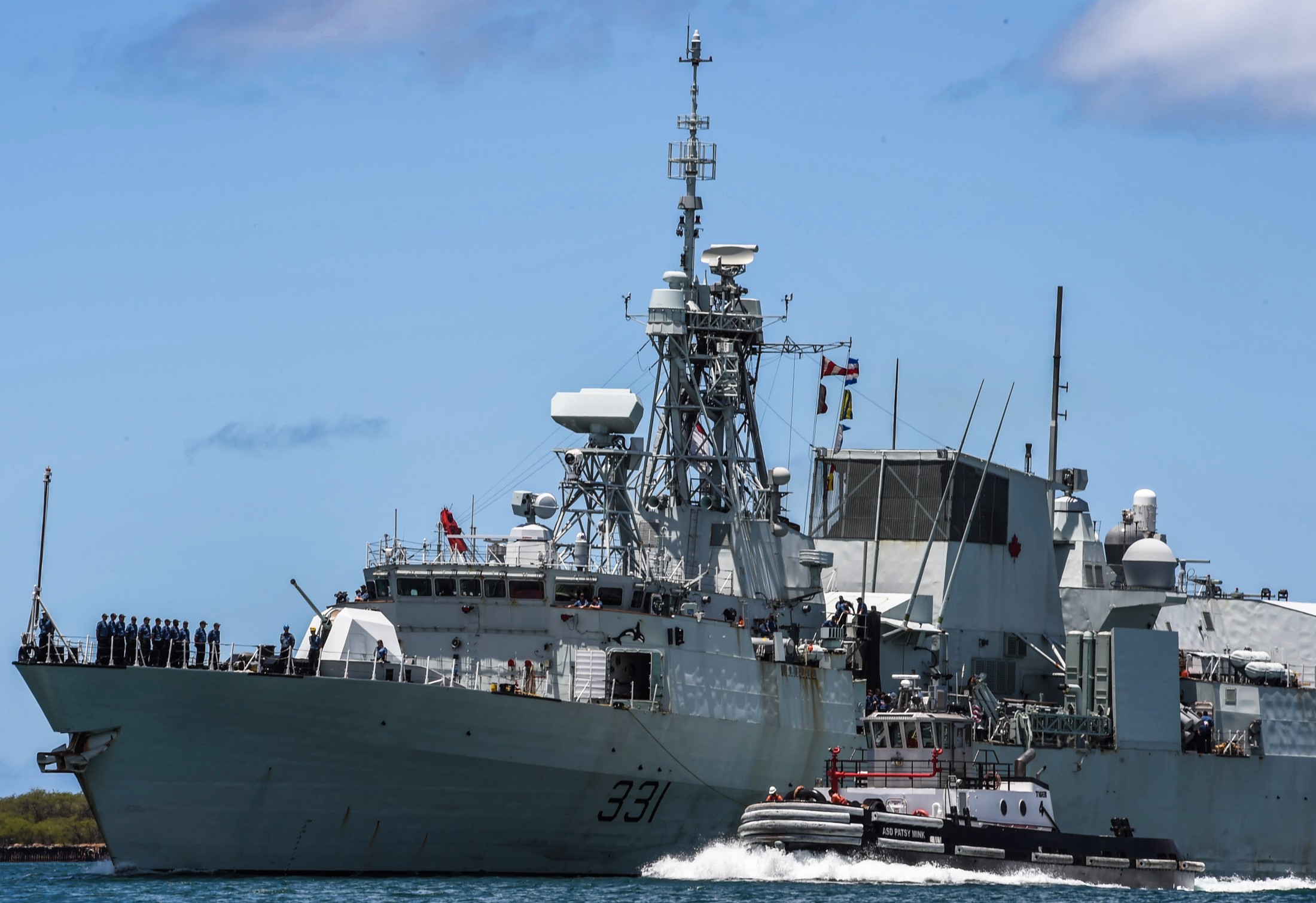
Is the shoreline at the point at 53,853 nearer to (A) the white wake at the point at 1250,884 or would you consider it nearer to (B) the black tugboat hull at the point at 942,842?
(B) the black tugboat hull at the point at 942,842

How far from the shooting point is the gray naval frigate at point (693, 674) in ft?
119

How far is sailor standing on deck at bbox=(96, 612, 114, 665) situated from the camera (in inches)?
1416

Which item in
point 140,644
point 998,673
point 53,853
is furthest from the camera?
point 53,853

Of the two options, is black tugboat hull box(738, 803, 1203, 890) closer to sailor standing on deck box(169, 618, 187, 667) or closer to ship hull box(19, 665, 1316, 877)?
ship hull box(19, 665, 1316, 877)

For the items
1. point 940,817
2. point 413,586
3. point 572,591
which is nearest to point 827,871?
point 940,817

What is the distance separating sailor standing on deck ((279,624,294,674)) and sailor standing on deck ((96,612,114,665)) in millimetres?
2989

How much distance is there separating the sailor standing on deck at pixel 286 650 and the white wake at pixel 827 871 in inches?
358

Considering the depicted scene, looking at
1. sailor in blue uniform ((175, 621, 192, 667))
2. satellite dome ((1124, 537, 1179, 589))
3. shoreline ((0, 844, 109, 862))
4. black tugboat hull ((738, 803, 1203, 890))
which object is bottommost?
shoreline ((0, 844, 109, 862))

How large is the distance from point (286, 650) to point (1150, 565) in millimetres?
25796

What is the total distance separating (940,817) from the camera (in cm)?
3934

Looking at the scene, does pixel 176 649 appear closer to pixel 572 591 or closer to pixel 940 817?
pixel 572 591

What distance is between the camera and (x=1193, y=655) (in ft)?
173

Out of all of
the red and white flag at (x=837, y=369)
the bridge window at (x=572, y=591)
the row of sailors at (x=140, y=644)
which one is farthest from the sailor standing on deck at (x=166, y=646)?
the red and white flag at (x=837, y=369)

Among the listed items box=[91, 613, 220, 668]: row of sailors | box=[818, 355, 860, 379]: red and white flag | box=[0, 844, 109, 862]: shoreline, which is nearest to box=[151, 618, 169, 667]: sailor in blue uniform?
box=[91, 613, 220, 668]: row of sailors
